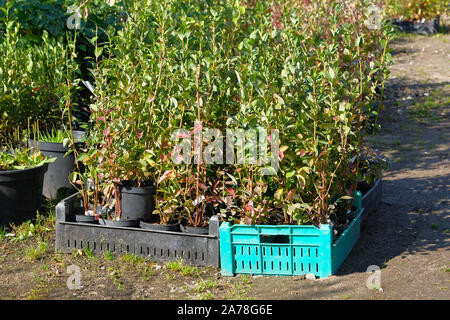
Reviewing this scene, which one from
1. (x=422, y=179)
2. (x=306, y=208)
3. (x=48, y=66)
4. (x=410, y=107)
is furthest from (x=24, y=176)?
(x=410, y=107)

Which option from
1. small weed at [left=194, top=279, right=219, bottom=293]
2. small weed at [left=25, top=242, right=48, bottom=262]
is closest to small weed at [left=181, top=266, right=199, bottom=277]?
small weed at [left=194, top=279, right=219, bottom=293]

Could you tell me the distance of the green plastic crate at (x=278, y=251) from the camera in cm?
327

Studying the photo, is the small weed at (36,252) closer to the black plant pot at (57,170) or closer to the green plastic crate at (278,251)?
the black plant pot at (57,170)

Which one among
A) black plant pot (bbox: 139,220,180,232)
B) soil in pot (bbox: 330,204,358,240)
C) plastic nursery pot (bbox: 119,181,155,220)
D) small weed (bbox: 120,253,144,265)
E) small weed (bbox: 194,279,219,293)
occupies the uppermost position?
plastic nursery pot (bbox: 119,181,155,220)

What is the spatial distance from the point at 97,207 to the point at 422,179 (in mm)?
2611

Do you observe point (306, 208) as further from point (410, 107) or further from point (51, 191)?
point (410, 107)

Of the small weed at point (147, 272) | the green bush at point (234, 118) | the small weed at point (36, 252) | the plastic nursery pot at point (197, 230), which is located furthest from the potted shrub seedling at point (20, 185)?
the plastic nursery pot at point (197, 230)

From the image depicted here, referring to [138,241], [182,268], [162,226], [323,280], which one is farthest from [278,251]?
[138,241]

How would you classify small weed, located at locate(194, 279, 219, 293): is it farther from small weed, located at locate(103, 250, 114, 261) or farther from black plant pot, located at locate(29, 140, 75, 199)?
black plant pot, located at locate(29, 140, 75, 199)

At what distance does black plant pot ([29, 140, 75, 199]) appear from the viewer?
14.9 ft

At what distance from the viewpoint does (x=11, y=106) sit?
4.67 metres

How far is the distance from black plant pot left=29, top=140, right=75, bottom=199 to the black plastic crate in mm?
770

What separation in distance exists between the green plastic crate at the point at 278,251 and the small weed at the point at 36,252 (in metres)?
1.13
